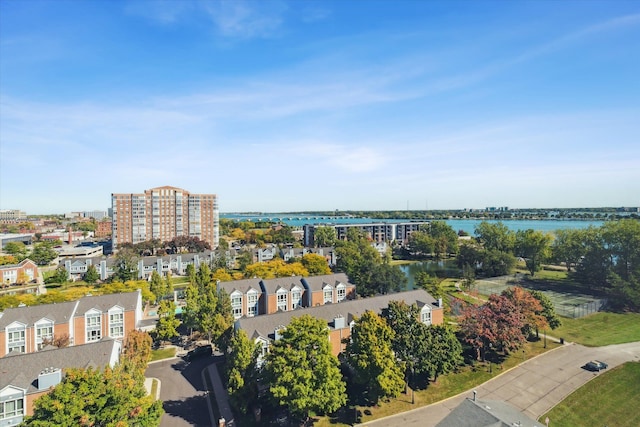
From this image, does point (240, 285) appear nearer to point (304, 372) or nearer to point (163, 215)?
point (304, 372)

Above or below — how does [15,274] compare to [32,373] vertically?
below

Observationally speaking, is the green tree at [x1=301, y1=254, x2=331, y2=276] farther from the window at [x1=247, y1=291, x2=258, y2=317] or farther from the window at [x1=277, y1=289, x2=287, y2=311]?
the window at [x1=247, y1=291, x2=258, y2=317]

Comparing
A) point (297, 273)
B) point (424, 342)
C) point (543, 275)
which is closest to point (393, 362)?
point (424, 342)

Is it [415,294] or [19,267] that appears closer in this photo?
[415,294]

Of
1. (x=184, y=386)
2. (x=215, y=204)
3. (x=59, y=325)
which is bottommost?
(x=184, y=386)

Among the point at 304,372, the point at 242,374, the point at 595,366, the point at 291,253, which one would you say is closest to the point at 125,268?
the point at 291,253

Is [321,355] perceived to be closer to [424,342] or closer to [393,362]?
[393,362]

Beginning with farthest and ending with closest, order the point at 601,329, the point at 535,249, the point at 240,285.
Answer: the point at 535,249, the point at 240,285, the point at 601,329
